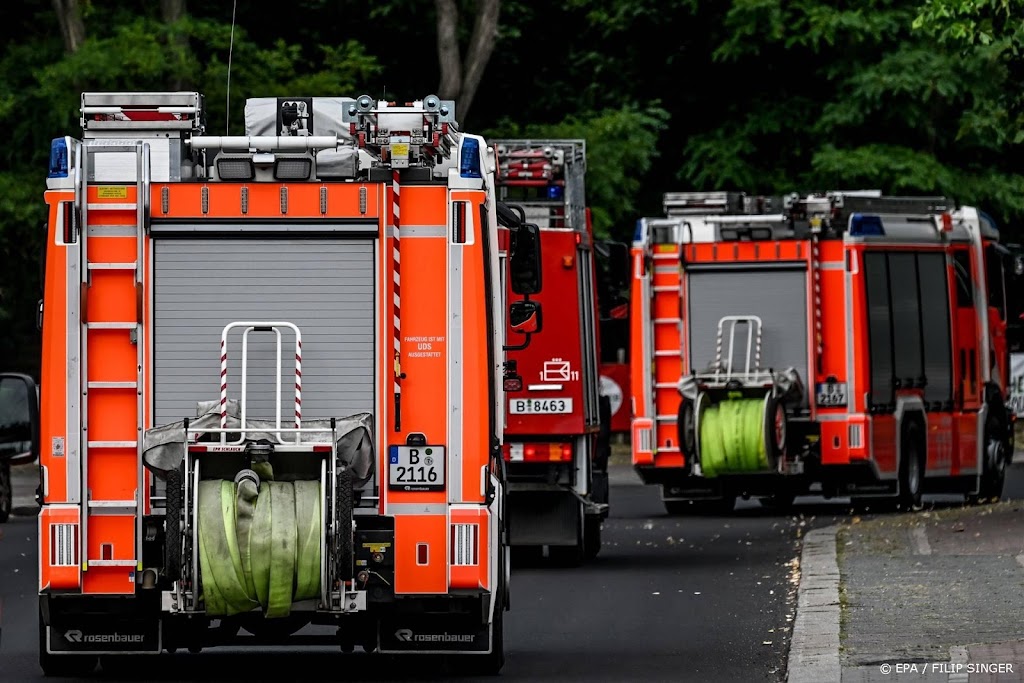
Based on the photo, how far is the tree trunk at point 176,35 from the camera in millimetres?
31625

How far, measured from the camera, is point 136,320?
11.5 metres

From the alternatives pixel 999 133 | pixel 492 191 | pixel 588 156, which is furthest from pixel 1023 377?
pixel 492 191

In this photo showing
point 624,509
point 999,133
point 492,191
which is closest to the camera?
point 492,191

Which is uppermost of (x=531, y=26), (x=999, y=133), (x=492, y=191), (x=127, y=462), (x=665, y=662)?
(x=531, y=26)

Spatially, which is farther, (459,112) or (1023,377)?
(1023,377)

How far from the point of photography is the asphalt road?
1238 centimetres

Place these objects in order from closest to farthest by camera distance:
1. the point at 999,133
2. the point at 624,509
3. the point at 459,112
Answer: the point at 999,133 → the point at 624,509 → the point at 459,112

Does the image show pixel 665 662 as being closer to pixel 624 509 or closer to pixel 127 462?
pixel 127 462

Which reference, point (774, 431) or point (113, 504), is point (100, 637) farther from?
point (774, 431)

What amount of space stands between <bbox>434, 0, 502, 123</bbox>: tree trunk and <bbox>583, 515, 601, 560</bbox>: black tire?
46.2ft

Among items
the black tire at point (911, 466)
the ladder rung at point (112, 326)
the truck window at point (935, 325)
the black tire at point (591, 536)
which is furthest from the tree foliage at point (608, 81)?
the ladder rung at point (112, 326)

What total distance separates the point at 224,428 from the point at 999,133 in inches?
539

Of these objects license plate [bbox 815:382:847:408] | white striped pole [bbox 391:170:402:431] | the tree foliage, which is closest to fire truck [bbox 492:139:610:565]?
license plate [bbox 815:382:847:408]

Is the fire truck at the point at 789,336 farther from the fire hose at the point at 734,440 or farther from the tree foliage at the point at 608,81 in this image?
the tree foliage at the point at 608,81
